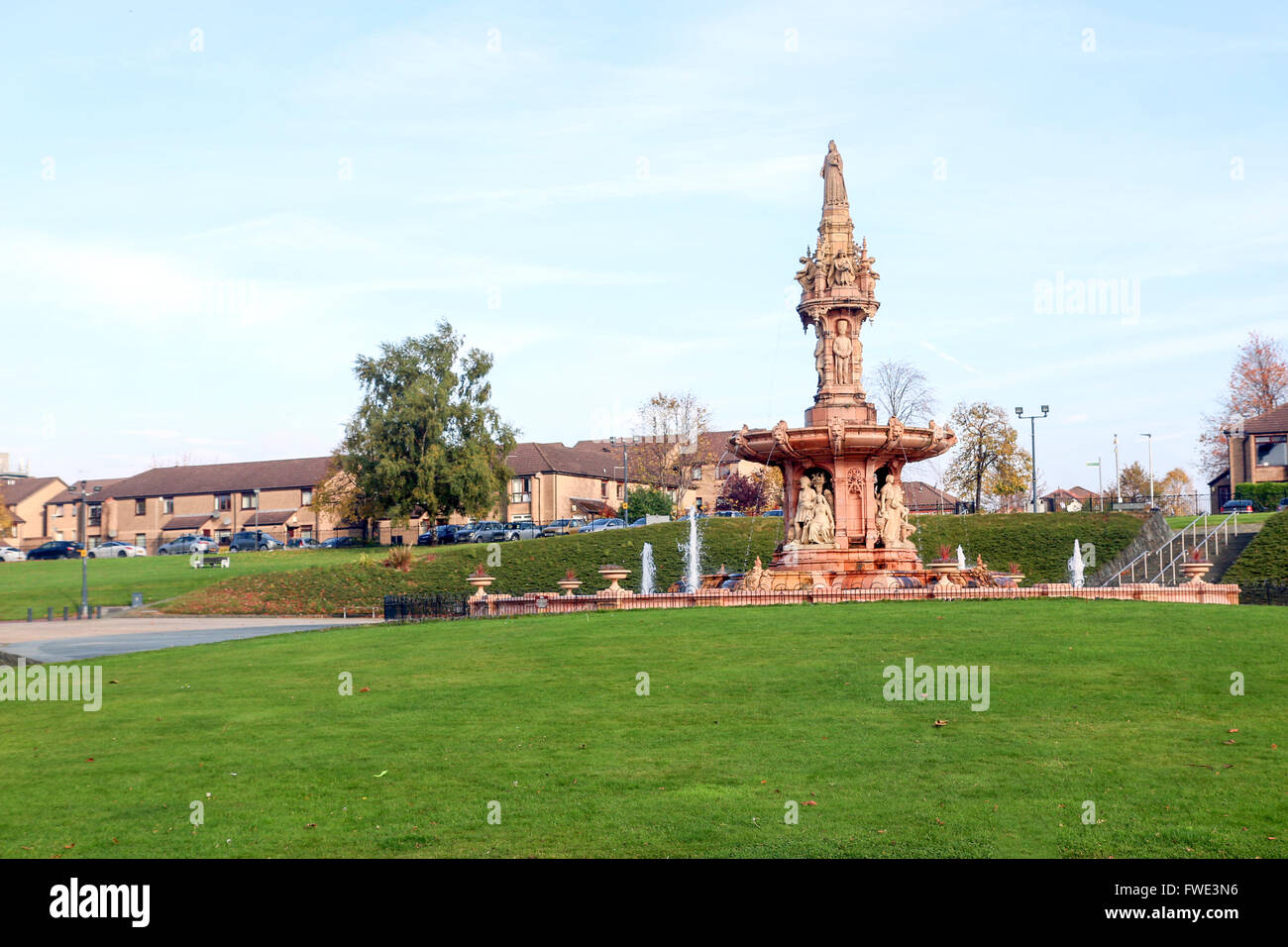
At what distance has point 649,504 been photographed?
2881 inches

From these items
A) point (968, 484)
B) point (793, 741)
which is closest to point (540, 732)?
point (793, 741)

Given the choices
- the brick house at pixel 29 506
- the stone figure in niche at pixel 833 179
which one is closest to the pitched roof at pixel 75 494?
the brick house at pixel 29 506

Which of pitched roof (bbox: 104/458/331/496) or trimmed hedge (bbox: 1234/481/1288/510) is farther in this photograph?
pitched roof (bbox: 104/458/331/496)

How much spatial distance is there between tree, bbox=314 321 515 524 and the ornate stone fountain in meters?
36.9

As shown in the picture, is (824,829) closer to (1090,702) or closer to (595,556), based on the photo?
(1090,702)

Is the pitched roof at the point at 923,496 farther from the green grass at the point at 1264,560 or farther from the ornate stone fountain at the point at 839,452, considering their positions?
the ornate stone fountain at the point at 839,452

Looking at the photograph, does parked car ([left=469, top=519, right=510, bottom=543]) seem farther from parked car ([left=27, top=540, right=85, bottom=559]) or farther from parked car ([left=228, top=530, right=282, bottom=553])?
parked car ([left=27, top=540, right=85, bottom=559])

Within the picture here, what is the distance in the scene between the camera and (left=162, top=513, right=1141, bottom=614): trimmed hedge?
4541cm

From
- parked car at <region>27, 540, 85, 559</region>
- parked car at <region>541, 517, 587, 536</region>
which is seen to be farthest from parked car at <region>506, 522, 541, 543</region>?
parked car at <region>27, 540, 85, 559</region>

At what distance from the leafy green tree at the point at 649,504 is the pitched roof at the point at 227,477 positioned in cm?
3428

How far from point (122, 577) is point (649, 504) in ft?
103

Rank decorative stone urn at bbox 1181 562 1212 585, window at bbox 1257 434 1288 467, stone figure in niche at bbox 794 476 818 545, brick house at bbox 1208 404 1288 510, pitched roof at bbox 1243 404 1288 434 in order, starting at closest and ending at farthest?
1. decorative stone urn at bbox 1181 562 1212 585
2. stone figure in niche at bbox 794 476 818 545
3. pitched roof at bbox 1243 404 1288 434
4. brick house at bbox 1208 404 1288 510
5. window at bbox 1257 434 1288 467

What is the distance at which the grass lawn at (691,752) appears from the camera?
28.8 feet
